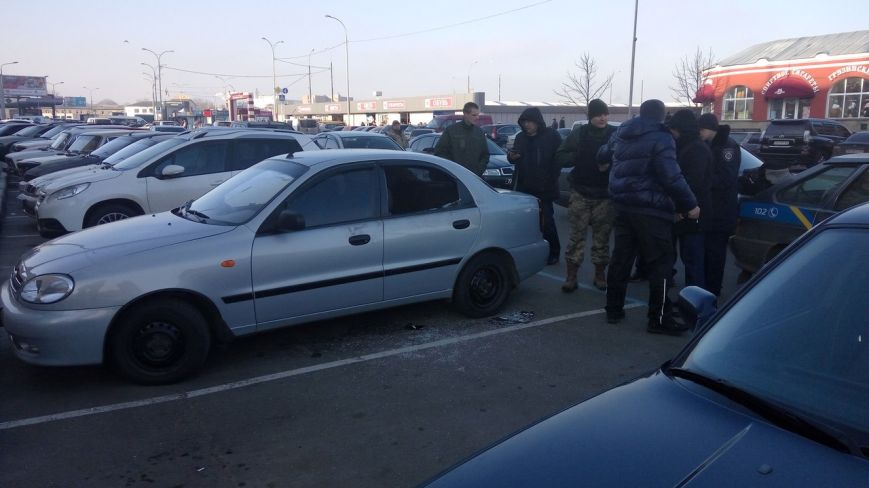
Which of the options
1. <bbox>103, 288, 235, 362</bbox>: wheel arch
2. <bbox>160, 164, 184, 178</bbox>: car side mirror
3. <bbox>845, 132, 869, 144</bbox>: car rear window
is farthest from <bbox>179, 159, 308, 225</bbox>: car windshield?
<bbox>845, 132, 869, 144</bbox>: car rear window

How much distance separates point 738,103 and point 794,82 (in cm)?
421

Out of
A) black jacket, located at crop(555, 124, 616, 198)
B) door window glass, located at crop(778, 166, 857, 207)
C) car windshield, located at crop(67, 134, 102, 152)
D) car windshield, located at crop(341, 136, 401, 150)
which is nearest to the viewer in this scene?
door window glass, located at crop(778, 166, 857, 207)

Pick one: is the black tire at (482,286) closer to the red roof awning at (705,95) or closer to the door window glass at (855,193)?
the door window glass at (855,193)

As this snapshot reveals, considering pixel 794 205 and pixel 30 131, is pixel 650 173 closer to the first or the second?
pixel 794 205

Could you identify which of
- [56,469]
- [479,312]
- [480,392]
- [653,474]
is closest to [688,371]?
[653,474]

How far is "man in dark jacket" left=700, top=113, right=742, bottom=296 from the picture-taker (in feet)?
20.8

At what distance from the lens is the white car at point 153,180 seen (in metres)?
8.91

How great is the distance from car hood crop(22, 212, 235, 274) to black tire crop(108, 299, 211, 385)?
0.44 metres

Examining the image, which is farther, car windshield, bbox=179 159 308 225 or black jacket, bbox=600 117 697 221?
black jacket, bbox=600 117 697 221

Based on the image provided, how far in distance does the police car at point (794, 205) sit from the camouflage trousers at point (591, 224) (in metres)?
1.34

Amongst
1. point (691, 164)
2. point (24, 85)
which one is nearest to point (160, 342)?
point (691, 164)

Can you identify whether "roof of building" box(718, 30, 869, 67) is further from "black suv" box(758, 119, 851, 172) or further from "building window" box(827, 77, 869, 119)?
"black suv" box(758, 119, 851, 172)

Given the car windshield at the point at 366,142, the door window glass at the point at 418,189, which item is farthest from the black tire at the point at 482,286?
the car windshield at the point at 366,142

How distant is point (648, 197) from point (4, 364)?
206 inches
